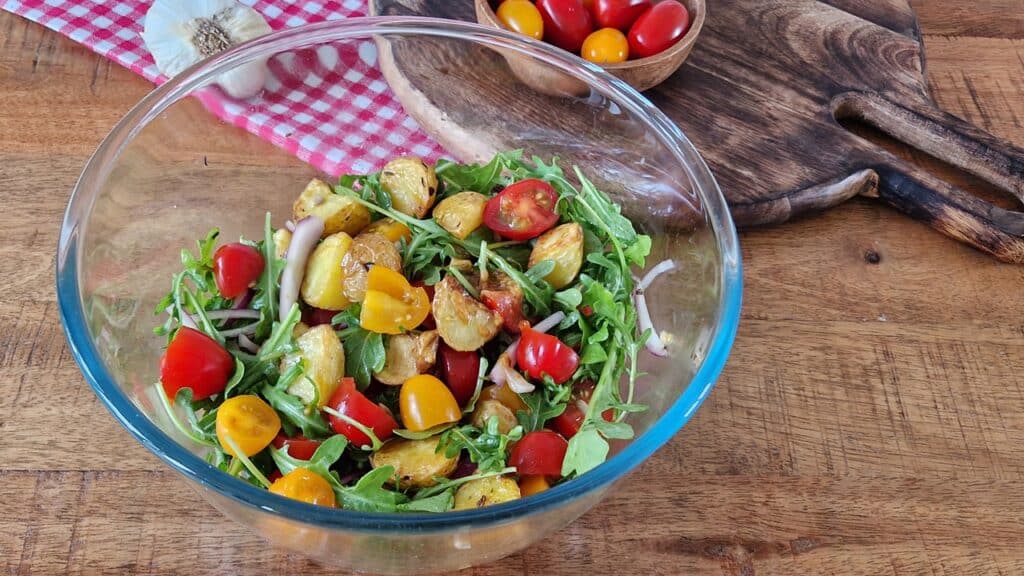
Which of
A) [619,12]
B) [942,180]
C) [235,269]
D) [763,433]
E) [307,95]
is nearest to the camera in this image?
[235,269]

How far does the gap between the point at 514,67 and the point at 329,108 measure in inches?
11.3

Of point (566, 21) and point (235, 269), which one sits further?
point (566, 21)

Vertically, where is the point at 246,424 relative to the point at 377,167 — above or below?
above

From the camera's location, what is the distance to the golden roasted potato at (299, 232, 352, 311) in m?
1.06

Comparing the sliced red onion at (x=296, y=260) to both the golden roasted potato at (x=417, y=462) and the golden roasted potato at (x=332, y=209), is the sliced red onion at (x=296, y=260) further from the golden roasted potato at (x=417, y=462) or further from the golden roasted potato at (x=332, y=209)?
the golden roasted potato at (x=417, y=462)

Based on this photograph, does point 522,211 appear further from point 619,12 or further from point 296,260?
point 619,12

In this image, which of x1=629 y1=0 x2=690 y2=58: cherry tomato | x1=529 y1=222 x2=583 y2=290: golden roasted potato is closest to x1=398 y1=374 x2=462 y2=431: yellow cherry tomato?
x1=529 y1=222 x2=583 y2=290: golden roasted potato

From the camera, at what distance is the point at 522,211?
1.13 m

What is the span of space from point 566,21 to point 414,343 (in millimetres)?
845

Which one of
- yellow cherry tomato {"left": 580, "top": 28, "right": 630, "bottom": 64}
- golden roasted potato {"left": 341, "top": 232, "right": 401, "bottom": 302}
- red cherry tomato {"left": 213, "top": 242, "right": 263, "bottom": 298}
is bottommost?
yellow cherry tomato {"left": 580, "top": 28, "right": 630, "bottom": 64}

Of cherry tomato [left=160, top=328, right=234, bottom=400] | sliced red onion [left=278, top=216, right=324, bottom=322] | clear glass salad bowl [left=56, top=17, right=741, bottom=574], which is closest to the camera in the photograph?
clear glass salad bowl [left=56, top=17, right=741, bottom=574]

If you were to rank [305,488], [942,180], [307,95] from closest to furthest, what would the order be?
[305,488], [307,95], [942,180]

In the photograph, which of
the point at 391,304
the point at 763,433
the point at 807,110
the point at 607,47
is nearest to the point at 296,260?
the point at 391,304

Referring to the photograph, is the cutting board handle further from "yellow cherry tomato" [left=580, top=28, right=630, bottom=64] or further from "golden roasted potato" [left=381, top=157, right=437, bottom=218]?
"golden roasted potato" [left=381, top=157, right=437, bottom=218]
